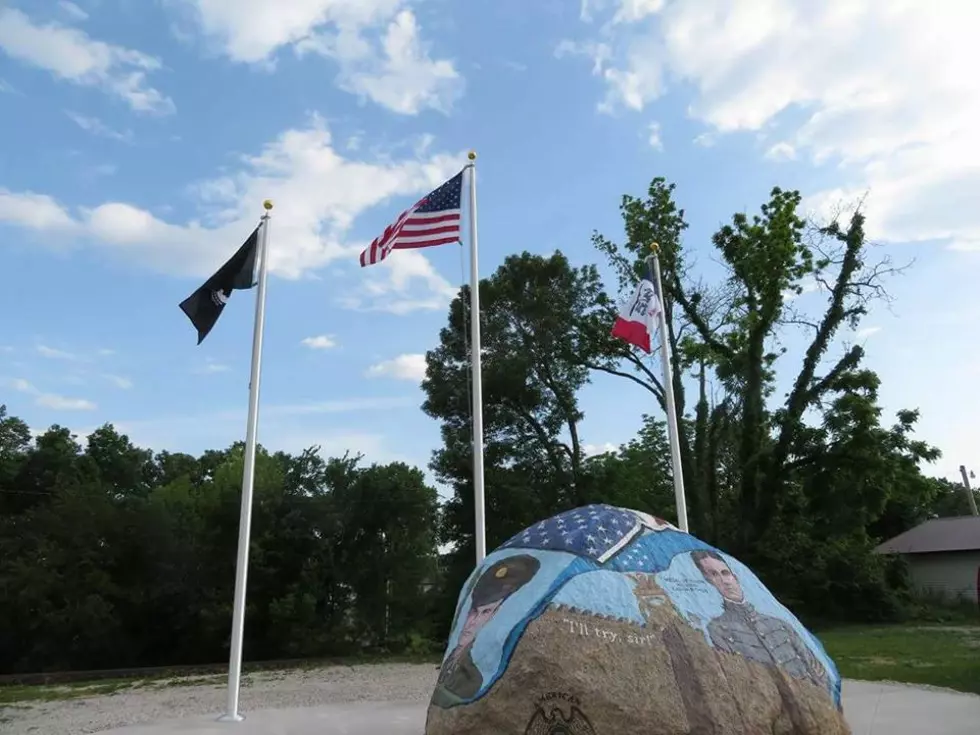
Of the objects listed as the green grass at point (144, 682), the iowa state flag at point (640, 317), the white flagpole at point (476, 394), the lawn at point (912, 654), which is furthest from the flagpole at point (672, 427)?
the green grass at point (144, 682)

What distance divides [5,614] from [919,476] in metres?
28.0

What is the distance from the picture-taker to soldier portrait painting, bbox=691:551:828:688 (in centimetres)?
634

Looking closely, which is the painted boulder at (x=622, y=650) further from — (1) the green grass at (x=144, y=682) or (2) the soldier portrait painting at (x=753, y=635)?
(1) the green grass at (x=144, y=682)

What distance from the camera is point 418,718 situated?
10.8m

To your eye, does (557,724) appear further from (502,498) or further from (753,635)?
(502,498)

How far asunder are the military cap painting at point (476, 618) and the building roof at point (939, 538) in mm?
29871

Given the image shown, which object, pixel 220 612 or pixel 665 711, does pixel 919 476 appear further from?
pixel 665 711

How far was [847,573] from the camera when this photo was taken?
28.4 meters

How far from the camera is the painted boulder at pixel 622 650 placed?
571cm

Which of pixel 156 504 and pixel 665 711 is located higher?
pixel 156 504

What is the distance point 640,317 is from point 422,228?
12.2 ft

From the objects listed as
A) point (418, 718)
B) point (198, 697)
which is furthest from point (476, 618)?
point (198, 697)

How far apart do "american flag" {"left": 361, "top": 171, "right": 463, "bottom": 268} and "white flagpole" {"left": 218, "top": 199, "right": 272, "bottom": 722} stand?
66.1 inches

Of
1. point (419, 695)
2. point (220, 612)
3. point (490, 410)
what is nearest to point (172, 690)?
point (419, 695)
